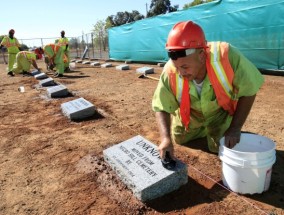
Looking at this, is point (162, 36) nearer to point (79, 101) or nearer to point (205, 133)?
point (79, 101)

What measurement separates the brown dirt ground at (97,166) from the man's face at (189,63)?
110 centimetres

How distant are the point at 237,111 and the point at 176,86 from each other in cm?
64

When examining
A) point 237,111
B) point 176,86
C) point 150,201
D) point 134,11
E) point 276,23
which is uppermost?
point 134,11

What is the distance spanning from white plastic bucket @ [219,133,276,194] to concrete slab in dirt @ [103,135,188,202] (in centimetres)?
40

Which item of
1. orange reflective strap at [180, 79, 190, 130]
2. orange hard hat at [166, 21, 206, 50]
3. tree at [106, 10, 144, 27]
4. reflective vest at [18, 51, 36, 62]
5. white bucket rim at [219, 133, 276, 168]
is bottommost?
white bucket rim at [219, 133, 276, 168]

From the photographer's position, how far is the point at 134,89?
7914 mm

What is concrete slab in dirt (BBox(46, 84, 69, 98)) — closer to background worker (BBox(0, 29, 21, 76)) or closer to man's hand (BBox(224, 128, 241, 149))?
man's hand (BBox(224, 128, 241, 149))

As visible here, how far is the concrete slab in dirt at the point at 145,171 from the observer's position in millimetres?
2539

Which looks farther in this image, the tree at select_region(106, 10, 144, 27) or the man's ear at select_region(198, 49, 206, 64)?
the tree at select_region(106, 10, 144, 27)

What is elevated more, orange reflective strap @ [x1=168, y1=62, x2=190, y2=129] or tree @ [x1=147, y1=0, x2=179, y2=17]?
tree @ [x1=147, y1=0, x2=179, y2=17]

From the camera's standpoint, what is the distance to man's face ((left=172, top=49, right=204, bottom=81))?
8.09 feet

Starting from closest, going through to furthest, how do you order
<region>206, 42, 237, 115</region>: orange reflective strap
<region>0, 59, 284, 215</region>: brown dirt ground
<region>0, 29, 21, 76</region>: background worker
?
<region>0, 59, 284, 215</region>: brown dirt ground → <region>206, 42, 237, 115</region>: orange reflective strap → <region>0, 29, 21, 76</region>: background worker

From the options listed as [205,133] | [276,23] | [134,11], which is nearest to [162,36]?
[276,23]

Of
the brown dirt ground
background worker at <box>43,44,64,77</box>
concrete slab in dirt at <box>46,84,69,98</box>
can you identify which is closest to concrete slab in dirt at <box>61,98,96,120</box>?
the brown dirt ground
